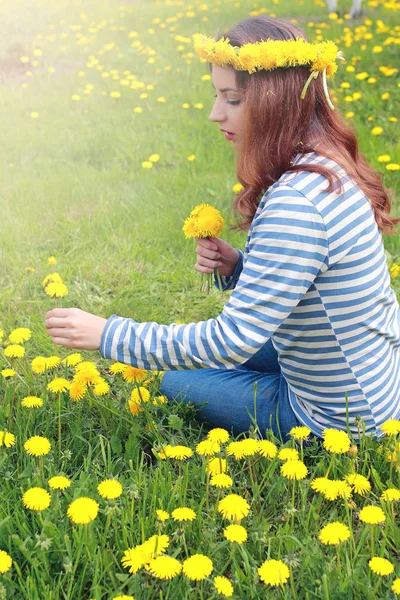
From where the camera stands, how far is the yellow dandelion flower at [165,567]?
4.36 ft

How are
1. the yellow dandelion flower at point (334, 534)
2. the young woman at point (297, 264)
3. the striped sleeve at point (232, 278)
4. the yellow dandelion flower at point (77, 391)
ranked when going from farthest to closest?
the striped sleeve at point (232, 278), the yellow dandelion flower at point (77, 391), the young woman at point (297, 264), the yellow dandelion flower at point (334, 534)

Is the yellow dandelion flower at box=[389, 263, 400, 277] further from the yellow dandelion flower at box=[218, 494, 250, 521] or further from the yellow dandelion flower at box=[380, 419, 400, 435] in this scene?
the yellow dandelion flower at box=[218, 494, 250, 521]

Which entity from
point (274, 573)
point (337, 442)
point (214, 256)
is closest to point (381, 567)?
point (274, 573)

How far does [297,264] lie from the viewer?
64.2 inches

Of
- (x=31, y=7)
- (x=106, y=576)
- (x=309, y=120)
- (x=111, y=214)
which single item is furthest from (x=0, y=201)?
(x=31, y=7)

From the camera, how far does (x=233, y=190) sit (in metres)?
3.79

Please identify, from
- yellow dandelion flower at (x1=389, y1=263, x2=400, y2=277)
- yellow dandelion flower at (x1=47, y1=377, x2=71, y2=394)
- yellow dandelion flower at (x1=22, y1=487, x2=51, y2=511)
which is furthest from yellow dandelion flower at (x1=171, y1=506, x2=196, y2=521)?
yellow dandelion flower at (x1=389, y1=263, x2=400, y2=277)

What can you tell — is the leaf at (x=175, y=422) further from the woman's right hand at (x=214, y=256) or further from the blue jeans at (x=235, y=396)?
the woman's right hand at (x=214, y=256)

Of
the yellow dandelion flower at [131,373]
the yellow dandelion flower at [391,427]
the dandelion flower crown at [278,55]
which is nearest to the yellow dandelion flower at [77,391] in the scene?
the yellow dandelion flower at [131,373]

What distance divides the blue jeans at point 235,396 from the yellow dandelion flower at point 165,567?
650 millimetres

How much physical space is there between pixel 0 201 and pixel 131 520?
2.47 metres

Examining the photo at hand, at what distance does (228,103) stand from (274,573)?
1.07m

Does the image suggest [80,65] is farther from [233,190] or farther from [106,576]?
[106,576]

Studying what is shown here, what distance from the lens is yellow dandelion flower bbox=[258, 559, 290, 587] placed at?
4.49 ft
